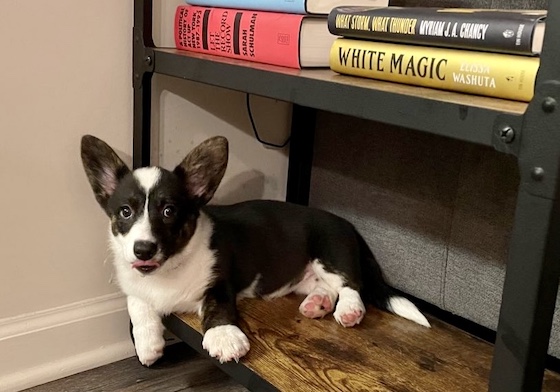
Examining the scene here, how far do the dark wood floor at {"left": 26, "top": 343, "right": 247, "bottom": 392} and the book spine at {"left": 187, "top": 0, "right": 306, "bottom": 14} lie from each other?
0.85m

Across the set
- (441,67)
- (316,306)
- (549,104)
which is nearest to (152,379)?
(316,306)

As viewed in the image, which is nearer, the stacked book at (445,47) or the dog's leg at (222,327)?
the stacked book at (445,47)

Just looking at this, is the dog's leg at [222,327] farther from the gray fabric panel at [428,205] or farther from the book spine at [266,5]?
the book spine at [266,5]

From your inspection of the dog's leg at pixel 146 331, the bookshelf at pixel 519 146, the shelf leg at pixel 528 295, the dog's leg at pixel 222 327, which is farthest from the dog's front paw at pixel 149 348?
the shelf leg at pixel 528 295

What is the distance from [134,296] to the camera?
4.46 ft

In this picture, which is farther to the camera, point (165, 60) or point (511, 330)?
point (165, 60)

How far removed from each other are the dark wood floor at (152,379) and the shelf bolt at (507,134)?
0.99 metres

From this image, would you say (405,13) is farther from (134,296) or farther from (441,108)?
(134,296)

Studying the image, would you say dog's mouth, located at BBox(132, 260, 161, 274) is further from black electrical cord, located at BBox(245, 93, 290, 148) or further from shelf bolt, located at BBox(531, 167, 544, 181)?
shelf bolt, located at BBox(531, 167, 544, 181)

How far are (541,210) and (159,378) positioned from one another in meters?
1.08

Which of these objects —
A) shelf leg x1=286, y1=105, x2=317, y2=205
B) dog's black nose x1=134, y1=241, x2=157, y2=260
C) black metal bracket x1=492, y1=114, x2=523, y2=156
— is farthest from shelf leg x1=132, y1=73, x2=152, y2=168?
black metal bracket x1=492, y1=114, x2=523, y2=156

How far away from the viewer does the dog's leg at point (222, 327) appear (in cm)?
117

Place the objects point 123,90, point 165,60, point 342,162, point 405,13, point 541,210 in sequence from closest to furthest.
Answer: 1. point 541,210
2. point 405,13
3. point 165,60
4. point 123,90
5. point 342,162

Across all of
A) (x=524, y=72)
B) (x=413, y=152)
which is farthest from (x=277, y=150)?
(x=524, y=72)
